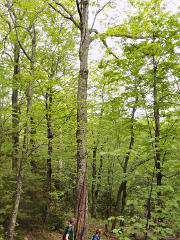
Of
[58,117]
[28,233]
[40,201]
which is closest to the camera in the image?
[58,117]

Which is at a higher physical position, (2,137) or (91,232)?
(2,137)

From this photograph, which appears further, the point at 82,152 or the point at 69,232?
the point at 69,232

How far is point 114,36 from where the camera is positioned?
255 inches

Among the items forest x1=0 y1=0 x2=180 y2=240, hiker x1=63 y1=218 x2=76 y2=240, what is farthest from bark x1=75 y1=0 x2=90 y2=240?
hiker x1=63 y1=218 x2=76 y2=240

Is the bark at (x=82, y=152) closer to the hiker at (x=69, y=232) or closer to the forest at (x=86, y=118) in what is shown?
the forest at (x=86, y=118)

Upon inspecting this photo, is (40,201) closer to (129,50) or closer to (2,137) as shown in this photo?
(2,137)

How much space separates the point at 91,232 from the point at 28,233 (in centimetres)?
468

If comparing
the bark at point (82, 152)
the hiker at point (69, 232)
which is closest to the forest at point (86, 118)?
the bark at point (82, 152)

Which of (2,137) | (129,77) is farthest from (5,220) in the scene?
(129,77)

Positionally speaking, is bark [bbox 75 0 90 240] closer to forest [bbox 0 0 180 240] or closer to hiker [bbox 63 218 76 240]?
forest [bbox 0 0 180 240]

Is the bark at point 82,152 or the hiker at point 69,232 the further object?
the hiker at point 69,232

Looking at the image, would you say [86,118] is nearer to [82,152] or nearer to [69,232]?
[82,152]

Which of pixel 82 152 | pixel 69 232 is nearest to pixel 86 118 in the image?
pixel 82 152

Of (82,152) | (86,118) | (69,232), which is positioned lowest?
(69,232)
